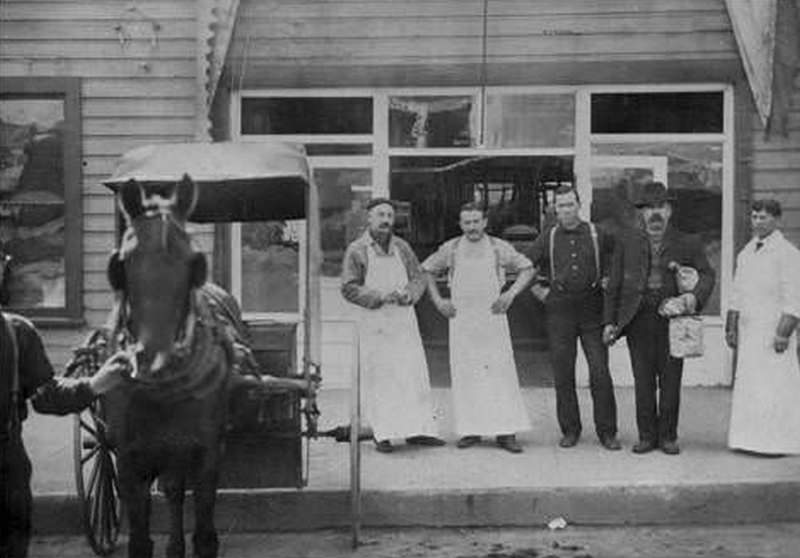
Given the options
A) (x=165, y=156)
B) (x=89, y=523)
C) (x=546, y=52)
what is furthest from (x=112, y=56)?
(x=89, y=523)

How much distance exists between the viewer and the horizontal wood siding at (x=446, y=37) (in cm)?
1155

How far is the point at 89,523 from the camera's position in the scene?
6.67 metres

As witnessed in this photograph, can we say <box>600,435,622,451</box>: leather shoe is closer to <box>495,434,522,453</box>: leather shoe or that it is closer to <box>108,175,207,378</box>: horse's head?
<box>495,434,522,453</box>: leather shoe

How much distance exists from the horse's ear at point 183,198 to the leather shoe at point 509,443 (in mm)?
4100

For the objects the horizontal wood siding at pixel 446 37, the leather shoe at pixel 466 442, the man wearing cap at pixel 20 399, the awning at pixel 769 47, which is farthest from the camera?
the horizontal wood siding at pixel 446 37

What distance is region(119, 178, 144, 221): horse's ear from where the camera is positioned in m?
5.16

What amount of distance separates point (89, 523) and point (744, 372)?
4.43 m

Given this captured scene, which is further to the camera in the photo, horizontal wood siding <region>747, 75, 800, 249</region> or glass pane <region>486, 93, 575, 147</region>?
glass pane <region>486, 93, 575, 147</region>

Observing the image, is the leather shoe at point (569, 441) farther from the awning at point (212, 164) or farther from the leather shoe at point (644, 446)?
the awning at point (212, 164)

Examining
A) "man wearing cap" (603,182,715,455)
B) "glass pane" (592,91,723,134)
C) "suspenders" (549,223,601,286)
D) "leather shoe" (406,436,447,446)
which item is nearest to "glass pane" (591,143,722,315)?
"glass pane" (592,91,723,134)

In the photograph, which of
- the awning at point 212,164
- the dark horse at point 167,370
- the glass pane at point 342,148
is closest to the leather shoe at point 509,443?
the awning at point 212,164

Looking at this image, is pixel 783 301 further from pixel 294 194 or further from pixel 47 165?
pixel 47 165

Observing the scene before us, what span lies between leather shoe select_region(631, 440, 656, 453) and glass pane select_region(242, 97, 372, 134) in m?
4.43

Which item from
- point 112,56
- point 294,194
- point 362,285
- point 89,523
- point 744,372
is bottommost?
point 89,523
